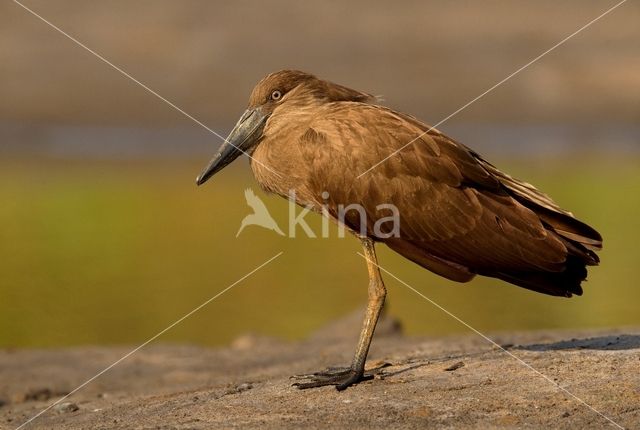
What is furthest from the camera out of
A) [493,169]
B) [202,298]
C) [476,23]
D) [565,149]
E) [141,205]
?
[476,23]

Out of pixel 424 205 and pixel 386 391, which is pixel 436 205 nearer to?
pixel 424 205

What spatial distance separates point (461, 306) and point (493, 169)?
7651 mm

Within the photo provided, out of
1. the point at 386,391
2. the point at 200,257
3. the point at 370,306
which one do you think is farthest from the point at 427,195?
the point at 200,257

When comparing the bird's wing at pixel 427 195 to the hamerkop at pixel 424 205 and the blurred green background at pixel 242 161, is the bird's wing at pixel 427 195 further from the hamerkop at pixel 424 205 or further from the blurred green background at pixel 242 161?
the blurred green background at pixel 242 161

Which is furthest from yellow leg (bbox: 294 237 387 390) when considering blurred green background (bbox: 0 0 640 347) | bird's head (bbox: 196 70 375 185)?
blurred green background (bbox: 0 0 640 347)

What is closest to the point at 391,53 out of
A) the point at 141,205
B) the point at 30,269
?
the point at 141,205

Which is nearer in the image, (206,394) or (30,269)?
(206,394)

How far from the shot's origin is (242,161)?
87.4ft

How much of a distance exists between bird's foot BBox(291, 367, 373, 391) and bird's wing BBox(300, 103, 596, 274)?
858mm

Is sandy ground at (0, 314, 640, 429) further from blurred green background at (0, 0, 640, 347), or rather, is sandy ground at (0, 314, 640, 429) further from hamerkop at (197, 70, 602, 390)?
blurred green background at (0, 0, 640, 347)

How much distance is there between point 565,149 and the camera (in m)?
27.7

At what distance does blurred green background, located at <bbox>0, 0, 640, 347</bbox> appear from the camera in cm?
1527

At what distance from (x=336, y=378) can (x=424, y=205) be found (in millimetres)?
1226

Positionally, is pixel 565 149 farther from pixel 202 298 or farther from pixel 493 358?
pixel 493 358
